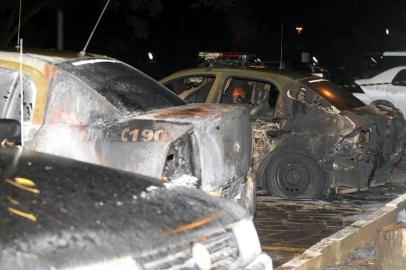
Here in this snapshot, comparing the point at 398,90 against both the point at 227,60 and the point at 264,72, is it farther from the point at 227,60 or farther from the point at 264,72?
the point at 264,72

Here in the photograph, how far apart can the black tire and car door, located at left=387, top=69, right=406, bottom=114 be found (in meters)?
8.02

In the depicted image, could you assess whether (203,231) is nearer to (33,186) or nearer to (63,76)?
(33,186)

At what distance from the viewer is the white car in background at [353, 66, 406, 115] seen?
15969 millimetres

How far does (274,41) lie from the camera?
40.4 metres

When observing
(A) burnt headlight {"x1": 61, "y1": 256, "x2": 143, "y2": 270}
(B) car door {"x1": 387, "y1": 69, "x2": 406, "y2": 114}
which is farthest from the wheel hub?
(B) car door {"x1": 387, "y1": 69, "x2": 406, "y2": 114}

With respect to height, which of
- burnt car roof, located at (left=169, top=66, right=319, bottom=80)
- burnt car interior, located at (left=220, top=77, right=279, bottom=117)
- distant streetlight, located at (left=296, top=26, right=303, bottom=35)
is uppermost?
distant streetlight, located at (left=296, top=26, right=303, bottom=35)

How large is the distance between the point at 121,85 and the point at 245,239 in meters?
2.45

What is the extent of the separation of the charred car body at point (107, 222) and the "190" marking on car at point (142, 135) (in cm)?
124

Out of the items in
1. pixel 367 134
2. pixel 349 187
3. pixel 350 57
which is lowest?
pixel 349 187

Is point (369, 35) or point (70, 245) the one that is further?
point (369, 35)

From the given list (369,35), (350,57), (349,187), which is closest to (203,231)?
(349,187)

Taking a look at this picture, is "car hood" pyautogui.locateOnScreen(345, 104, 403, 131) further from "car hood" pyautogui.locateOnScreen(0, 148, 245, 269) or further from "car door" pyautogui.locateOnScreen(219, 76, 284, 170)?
"car hood" pyautogui.locateOnScreen(0, 148, 245, 269)

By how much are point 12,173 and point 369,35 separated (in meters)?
49.3

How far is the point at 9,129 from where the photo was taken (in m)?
3.75
